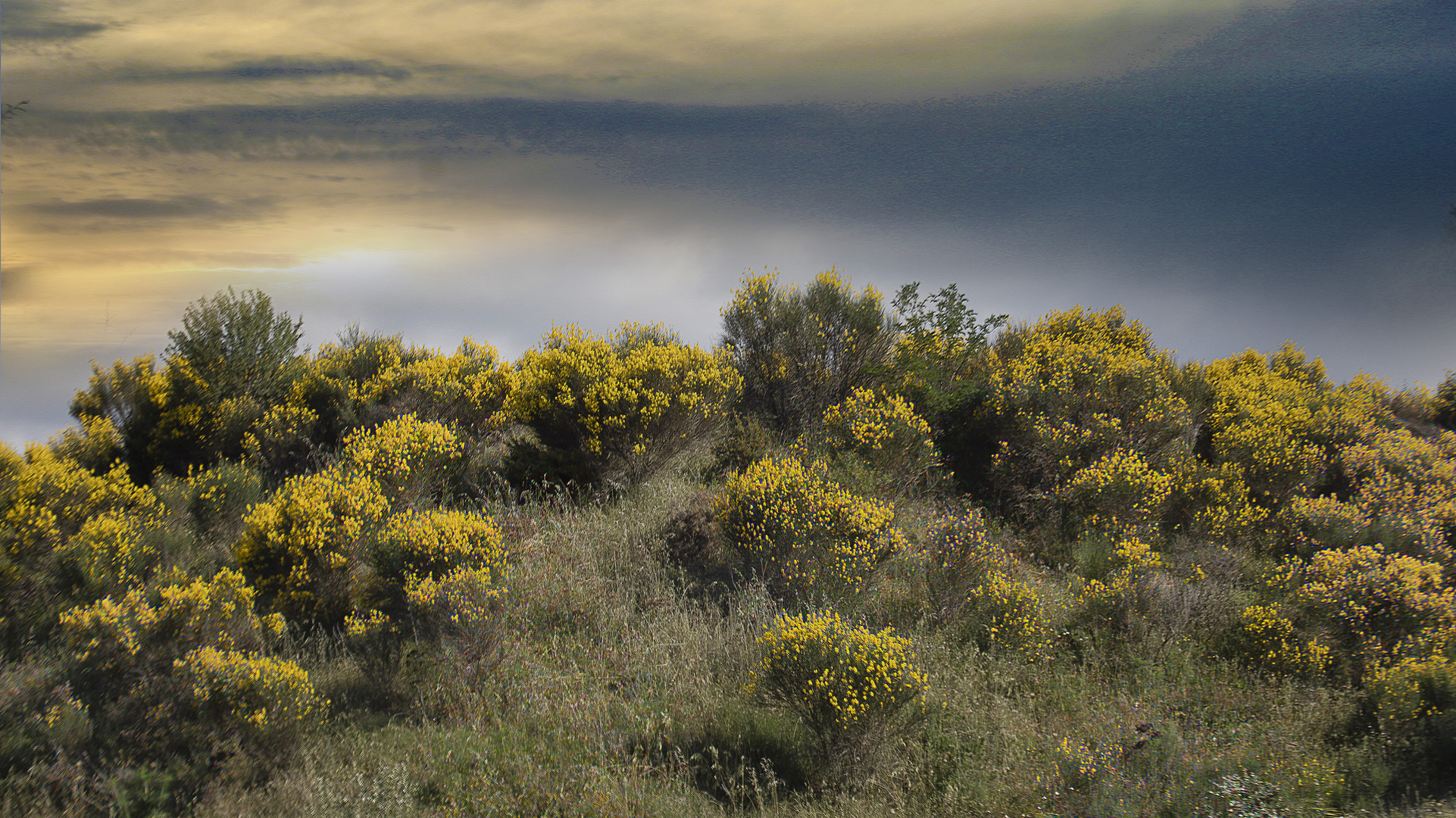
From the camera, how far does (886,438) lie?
9.52m

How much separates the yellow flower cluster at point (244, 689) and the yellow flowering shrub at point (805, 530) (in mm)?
4068

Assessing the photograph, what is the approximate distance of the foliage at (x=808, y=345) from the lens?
11.7 m

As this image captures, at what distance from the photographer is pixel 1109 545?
874cm

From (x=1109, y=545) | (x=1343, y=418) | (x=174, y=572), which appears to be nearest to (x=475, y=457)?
(x=174, y=572)

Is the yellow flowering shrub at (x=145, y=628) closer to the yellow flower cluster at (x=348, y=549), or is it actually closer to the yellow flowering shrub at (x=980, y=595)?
the yellow flower cluster at (x=348, y=549)

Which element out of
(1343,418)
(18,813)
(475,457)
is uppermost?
(1343,418)

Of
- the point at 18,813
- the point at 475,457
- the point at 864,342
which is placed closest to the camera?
the point at 18,813

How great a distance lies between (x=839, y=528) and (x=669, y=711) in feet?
8.49

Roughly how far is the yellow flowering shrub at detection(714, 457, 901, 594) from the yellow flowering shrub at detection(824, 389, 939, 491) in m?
1.70

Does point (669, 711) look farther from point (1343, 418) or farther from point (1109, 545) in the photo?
point (1343, 418)

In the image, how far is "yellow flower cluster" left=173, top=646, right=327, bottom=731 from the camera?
16.8 ft

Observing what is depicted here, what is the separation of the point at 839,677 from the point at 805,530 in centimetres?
244

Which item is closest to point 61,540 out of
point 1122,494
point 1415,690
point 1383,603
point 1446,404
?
point 1122,494

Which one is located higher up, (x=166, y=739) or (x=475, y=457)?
(x=475, y=457)
